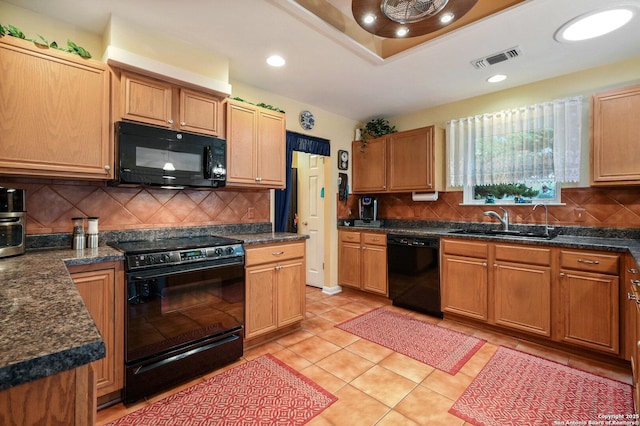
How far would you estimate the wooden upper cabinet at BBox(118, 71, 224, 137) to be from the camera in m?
2.14

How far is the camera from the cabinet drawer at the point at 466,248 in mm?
2920

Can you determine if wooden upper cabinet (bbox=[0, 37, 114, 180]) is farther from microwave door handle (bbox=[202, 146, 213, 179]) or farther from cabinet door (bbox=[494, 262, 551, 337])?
cabinet door (bbox=[494, 262, 551, 337])

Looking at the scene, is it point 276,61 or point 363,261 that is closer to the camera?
point 276,61

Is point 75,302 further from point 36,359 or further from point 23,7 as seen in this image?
point 23,7

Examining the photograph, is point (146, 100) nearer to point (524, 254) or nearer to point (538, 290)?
point (524, 254)

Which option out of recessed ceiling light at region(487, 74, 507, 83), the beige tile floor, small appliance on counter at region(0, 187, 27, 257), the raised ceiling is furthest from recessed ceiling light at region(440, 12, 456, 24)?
small appliance on counter at region(0, 187, 27, 257)

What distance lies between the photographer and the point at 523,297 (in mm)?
2695

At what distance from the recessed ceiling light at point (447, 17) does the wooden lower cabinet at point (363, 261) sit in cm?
242

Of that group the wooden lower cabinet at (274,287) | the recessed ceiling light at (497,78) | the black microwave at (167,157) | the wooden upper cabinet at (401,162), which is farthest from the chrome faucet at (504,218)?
the black microwave at (167,157)

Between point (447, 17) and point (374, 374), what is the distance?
2.35 m

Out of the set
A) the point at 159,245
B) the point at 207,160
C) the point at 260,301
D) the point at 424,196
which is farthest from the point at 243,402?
the point at 424,196

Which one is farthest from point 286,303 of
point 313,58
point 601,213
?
point 601,213

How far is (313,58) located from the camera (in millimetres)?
2645

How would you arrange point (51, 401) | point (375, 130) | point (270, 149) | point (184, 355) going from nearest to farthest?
point (51, 401) < point (184, 355) < point (270, 149) < point (375, 130)
